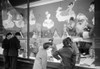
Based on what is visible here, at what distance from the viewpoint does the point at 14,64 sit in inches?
374

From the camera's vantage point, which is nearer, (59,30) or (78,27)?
(78,27)

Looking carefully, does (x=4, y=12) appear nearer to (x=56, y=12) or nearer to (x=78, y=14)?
(x=56, y=12)

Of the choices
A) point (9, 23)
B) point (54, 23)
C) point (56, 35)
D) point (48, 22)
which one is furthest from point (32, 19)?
point (9, 23)

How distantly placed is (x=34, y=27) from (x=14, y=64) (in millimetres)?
2025

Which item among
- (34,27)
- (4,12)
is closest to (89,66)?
(34,27)

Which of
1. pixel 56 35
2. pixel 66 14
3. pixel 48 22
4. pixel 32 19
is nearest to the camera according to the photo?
pixel 66 14

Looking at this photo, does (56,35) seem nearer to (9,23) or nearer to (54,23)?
(54,23)

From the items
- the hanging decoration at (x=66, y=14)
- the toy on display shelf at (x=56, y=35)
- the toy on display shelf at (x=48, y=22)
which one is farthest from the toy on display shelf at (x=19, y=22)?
the hanging decoration at (x=66, y=14)

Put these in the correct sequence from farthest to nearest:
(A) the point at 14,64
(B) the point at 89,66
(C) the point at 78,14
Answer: (A) the point at 14,64 < (C) the point at 78,14 < (B) the point at 89,66

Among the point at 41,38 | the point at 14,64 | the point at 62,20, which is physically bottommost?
the point at 14,64

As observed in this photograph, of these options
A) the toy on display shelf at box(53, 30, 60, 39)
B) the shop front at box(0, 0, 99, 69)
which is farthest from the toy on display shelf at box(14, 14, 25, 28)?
the toy on display shelf at box(53, 30, 60, 39)

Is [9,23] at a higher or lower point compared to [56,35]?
higher

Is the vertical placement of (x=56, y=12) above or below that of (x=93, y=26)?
above

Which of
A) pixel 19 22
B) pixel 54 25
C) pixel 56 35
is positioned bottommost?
pixel 56 35
